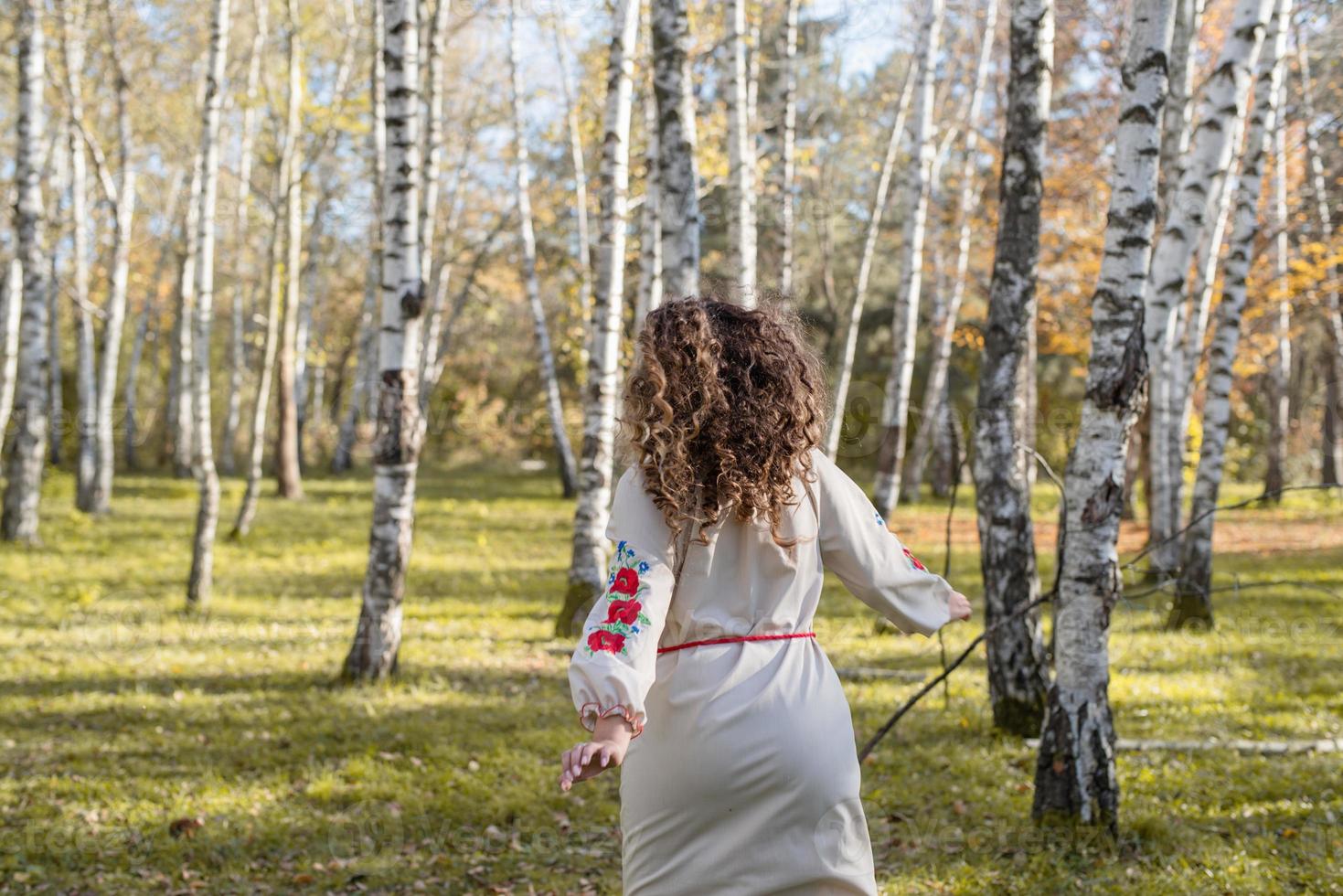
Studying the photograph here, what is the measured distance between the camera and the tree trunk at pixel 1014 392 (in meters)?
5.58

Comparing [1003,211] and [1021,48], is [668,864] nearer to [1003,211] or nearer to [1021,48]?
[1003,211]

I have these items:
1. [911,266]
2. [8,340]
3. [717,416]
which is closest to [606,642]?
[717,416]

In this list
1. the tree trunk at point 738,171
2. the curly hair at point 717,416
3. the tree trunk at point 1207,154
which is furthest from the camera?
the tree trunk at point 738,171

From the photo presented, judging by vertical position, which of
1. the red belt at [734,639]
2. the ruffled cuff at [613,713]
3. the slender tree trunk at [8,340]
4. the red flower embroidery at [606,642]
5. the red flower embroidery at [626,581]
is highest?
the slender tree trunk at [8,340]

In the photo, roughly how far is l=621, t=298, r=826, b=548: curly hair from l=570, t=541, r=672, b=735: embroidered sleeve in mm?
139

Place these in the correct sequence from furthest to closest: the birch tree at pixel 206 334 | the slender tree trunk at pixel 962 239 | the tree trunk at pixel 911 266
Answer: the slender tree trunk at pixel 962 239 → the tree trunk at pixel 911 266 → the birch tree at pixel 206 334

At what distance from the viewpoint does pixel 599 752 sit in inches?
91.9

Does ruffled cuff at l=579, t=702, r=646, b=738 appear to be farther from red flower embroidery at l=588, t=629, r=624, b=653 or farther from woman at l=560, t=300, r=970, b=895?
red flower embroidery at l=588, t=629, r=624, b=653

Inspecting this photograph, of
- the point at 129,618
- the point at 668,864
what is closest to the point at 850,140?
the point at 129,618

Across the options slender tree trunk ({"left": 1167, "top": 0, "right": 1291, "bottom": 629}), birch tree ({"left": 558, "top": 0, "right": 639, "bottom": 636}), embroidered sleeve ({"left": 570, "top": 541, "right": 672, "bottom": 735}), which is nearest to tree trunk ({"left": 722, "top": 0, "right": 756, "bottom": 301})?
birch tree ({"left": 558, "top": 0, "right": 639, "bottom": 636})

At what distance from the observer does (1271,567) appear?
13.7 m

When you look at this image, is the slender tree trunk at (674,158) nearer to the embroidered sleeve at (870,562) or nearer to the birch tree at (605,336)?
the birch tree at (605,336)

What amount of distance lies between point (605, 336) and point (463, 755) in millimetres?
4124

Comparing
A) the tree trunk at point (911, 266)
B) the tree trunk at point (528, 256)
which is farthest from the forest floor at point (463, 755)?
the tree trunk at point (528, 256)
